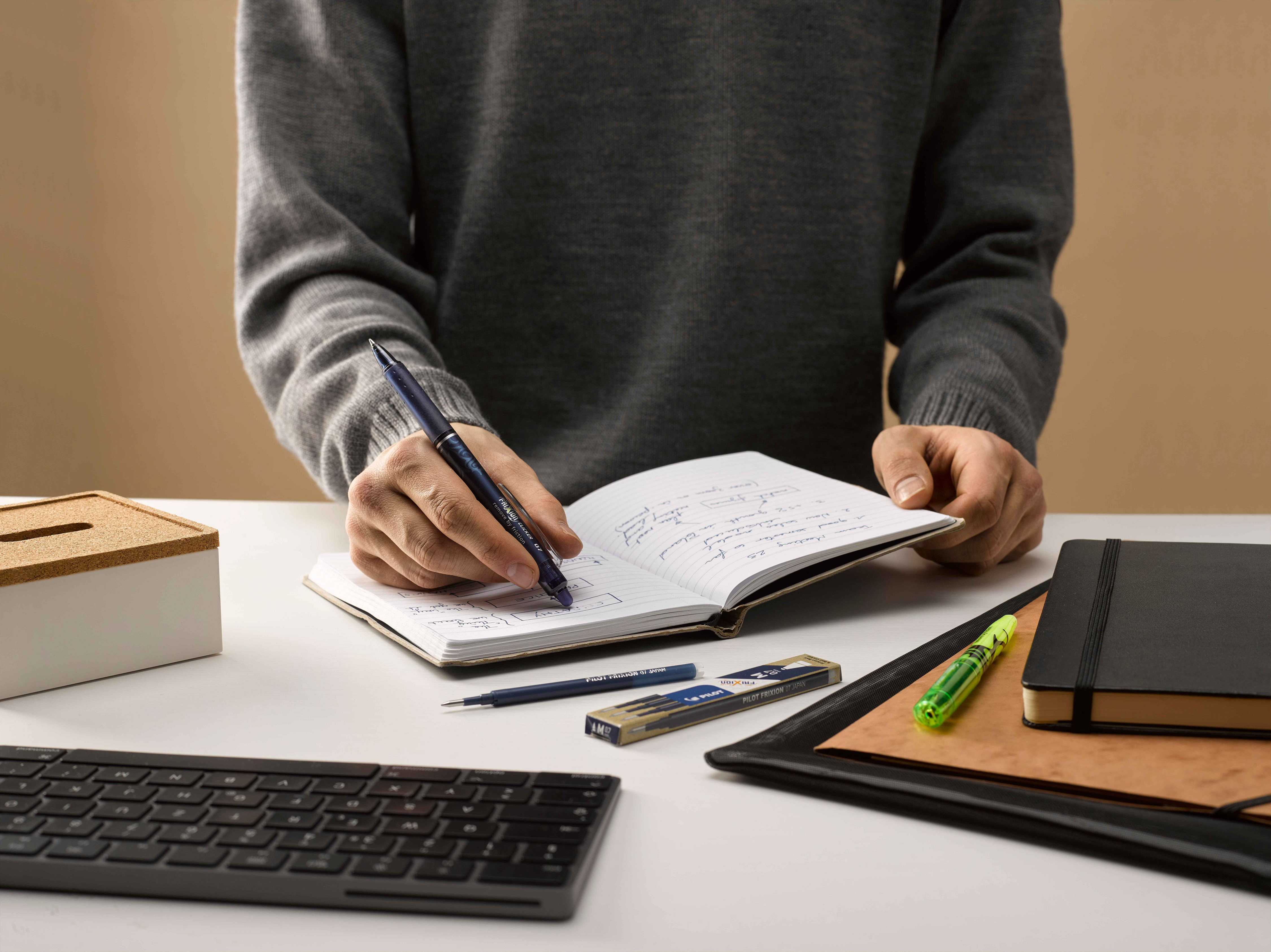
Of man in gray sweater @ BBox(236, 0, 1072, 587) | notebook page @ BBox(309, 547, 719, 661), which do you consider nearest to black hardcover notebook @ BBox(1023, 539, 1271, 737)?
notebook page @ BBox(309, 547, 719, 661)

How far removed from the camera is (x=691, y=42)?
3.80ft

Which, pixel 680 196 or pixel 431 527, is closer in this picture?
pixel 431 527

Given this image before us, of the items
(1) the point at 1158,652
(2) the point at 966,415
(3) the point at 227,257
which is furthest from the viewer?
(3) the point at 227,257

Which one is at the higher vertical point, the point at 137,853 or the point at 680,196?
the point at 680,196

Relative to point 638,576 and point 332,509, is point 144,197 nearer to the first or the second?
point 332,509

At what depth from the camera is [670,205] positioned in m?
1.19

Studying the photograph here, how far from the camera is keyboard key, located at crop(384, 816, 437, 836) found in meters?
A: 0.38

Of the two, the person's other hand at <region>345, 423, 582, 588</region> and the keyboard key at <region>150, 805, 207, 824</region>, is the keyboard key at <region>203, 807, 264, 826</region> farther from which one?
the person's other hand at <region>345, 423, 582, 588</region>

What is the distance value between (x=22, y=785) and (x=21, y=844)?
49 millimetres

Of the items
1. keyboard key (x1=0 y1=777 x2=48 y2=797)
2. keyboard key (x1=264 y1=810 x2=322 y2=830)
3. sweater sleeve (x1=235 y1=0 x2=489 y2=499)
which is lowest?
keyboard key (x1=0 y1=777 x2=48 y2=797)

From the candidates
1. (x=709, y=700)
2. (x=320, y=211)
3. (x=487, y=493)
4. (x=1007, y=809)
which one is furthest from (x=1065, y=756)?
(x=320, y=211)

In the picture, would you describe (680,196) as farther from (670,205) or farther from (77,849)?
(77,849)

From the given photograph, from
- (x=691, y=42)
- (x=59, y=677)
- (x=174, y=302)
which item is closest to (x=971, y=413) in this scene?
(x=691, y=42)

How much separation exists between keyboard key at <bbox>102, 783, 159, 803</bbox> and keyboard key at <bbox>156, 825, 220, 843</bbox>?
3cm
